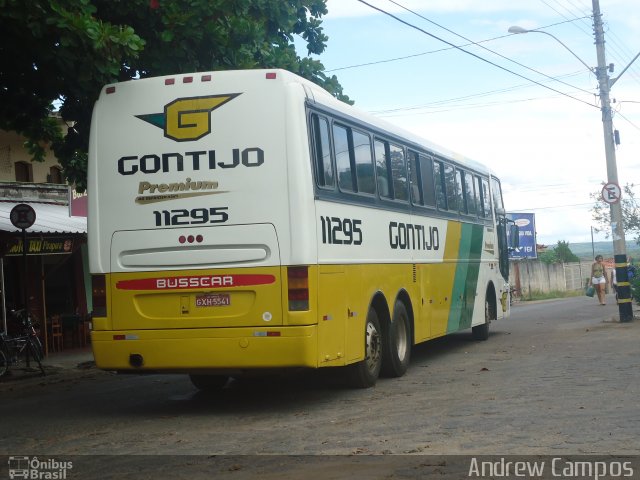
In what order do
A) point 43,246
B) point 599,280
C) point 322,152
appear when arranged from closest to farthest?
point 322,152 → point 43,246 → point 599,280

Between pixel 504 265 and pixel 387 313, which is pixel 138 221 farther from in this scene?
pixel 504 265

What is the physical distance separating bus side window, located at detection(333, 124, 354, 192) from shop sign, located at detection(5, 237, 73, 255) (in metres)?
11.1

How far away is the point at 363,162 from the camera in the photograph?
12977 millimetres

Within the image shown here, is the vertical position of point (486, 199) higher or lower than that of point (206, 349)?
higher

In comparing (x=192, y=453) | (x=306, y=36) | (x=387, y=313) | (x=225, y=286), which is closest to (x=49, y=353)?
(x=306, y=36)

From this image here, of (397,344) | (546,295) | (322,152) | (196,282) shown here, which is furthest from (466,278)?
(546,295)

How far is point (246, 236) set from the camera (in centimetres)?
1081

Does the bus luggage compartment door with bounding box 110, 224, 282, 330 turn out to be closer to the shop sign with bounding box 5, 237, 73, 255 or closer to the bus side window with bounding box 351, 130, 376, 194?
the bus side window with bounding box 351, 130, 376, 194

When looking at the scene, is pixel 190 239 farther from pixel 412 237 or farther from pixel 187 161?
pixel 412 237

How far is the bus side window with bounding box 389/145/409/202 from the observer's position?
14.2m

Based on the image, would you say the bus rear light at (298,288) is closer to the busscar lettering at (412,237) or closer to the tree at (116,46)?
the busscar lettering at (412,237)

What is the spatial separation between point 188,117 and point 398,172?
4243mm

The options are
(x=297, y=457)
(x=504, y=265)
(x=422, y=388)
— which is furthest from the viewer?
(x=504, y=265)

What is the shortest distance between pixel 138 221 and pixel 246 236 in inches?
49.9
